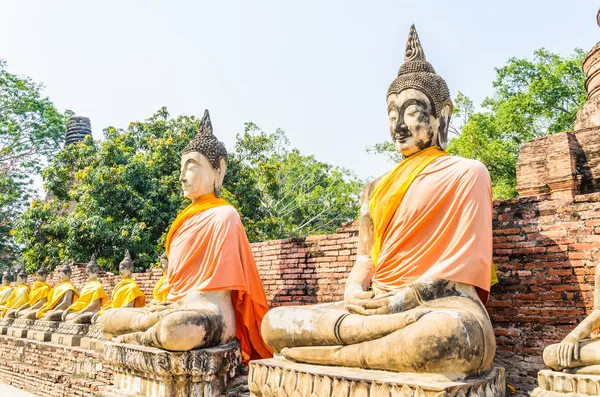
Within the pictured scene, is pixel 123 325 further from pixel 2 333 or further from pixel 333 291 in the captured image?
pixel 2 333

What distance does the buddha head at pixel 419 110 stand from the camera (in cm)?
436

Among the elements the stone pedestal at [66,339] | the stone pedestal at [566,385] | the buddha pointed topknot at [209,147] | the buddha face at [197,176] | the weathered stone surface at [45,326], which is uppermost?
the buddha pointed topknot at [209,147]

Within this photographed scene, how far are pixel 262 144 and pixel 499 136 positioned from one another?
908 cm

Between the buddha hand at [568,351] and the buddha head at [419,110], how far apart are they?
6.05 ft

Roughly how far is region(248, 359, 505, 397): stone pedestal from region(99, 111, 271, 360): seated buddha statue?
1080mm

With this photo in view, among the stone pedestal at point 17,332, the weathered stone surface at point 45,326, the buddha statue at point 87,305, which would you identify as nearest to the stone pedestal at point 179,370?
the buddha statue at point 87,305

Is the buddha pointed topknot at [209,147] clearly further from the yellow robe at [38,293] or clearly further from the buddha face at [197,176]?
the yellow robe at [38,293]

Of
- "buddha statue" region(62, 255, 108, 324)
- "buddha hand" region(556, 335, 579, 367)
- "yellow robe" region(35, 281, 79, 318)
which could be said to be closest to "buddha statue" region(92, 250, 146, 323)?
"buddha statue" region(62, 255, 108, 324)

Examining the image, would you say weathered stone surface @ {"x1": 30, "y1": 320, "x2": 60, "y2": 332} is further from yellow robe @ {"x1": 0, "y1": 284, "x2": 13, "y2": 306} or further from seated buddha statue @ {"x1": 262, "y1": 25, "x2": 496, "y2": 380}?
seated buddha statue @ {"x1": 262, "y1": 25, "x2": 496, "y2": 380}

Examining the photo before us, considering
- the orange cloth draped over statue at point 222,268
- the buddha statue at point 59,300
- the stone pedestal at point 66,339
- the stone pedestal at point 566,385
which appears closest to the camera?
the stone pedestal at point 566,385

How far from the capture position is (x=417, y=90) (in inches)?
172

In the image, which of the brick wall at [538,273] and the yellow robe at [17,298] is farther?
the yellow robe at [17,298]

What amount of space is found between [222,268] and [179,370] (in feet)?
3.45

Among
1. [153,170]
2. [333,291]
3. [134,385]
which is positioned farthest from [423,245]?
[153,170]
